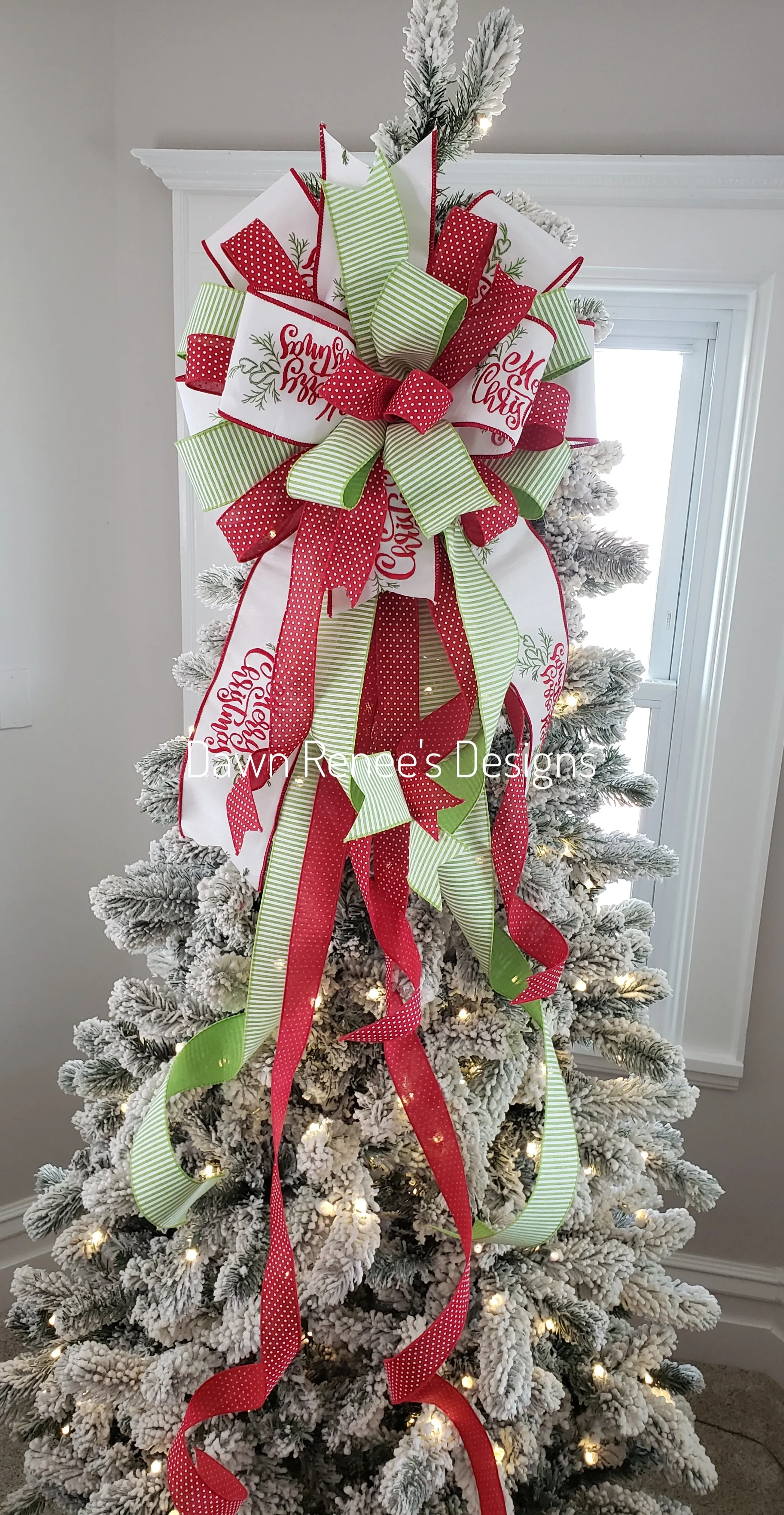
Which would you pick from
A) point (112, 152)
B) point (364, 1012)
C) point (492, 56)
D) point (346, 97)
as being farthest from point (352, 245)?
point (112, 152)

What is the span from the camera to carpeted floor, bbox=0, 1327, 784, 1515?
1317mm

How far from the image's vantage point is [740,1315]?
1.56 m

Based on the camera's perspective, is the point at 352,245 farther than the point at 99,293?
No

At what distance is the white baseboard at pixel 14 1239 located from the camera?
1.54m

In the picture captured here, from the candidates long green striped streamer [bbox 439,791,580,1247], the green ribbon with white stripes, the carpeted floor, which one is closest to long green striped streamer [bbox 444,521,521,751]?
the green ribbon with white stripes

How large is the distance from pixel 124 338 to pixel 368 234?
1025mm

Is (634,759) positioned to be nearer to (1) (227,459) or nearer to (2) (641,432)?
(2) (641,432)

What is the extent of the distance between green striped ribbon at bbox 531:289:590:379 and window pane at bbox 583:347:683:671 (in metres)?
0.79

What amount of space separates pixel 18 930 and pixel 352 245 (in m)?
1.25

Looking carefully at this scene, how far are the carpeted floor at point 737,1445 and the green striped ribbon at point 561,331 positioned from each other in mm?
1380

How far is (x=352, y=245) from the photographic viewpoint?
571mm

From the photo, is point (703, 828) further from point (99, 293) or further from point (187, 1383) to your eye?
point (99, 293)

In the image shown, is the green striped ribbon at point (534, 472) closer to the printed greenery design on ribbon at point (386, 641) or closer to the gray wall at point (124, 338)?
the printed greenery design on ribbon at point (386, 641)

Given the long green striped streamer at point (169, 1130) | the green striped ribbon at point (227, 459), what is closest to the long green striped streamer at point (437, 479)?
the green striped ribbon at point (227, 459)
